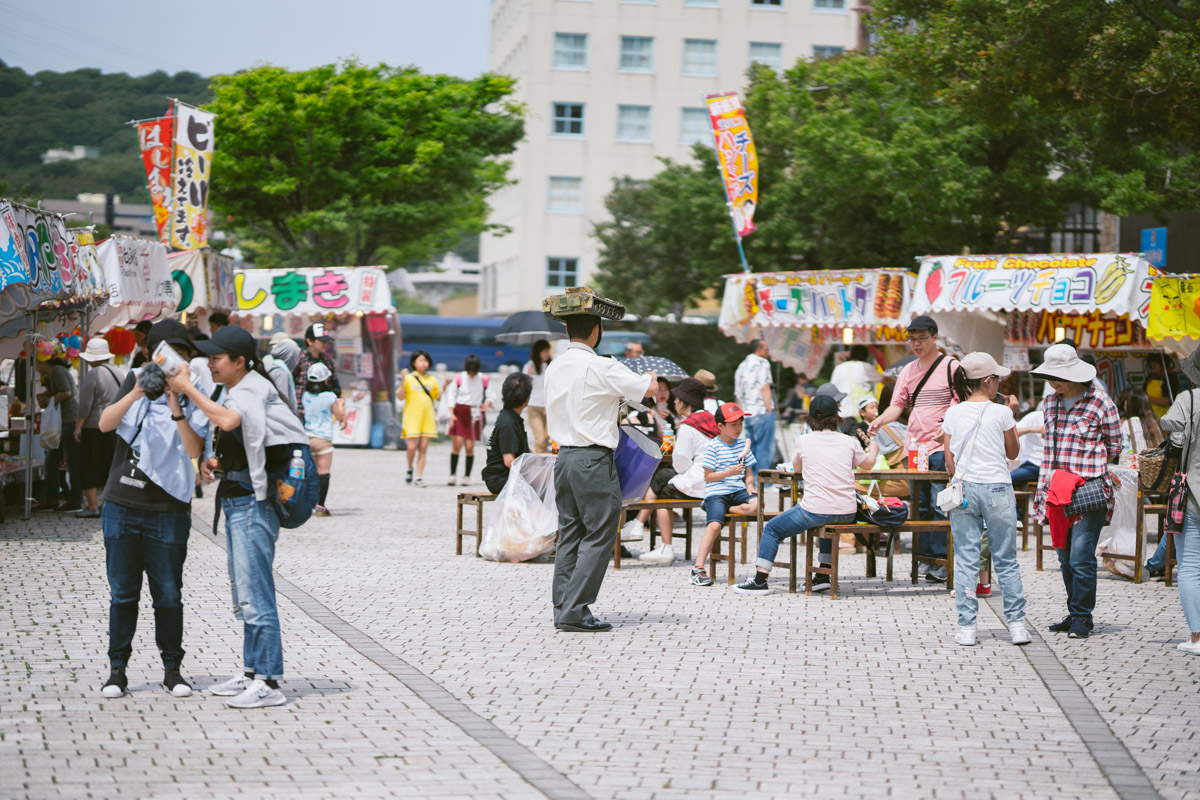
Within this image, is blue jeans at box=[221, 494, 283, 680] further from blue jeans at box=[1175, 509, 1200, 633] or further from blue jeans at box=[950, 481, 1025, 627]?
blue jeans at box=[1175, 509, 1200, 633]

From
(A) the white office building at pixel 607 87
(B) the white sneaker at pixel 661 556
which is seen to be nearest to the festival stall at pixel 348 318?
(B) the white sneaker at pixel 661 556

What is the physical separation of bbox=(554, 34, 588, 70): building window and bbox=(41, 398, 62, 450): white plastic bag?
159 ft

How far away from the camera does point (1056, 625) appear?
851 centimetres

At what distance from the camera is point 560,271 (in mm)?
60344

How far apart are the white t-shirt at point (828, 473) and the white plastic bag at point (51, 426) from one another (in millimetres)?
8362

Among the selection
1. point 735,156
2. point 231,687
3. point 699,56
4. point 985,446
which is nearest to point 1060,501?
point 985,446

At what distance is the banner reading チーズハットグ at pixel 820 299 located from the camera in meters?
17.2

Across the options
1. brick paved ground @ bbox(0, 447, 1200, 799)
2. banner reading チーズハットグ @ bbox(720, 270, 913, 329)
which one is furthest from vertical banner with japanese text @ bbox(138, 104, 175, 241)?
brick paved ground @ bbox(0, 447, 1200, 799)

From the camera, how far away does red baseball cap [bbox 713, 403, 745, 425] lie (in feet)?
34.0

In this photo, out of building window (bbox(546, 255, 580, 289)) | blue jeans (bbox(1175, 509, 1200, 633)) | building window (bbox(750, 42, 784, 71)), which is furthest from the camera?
building window (bbox(750, 42, 784, 71))

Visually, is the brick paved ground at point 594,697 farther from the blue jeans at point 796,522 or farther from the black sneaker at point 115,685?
the blue jeans at point 796,522

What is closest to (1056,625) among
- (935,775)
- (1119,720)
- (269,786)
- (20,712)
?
(1119,720)

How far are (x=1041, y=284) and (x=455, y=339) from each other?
34858 mm

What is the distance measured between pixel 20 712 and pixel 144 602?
2988 millimetres
